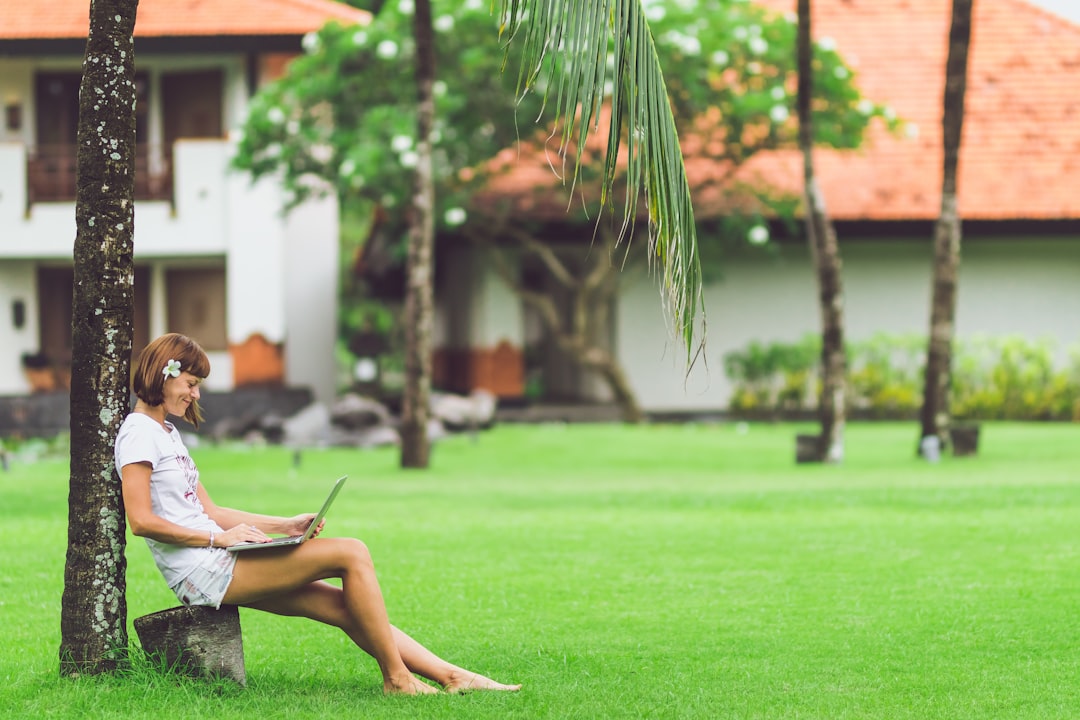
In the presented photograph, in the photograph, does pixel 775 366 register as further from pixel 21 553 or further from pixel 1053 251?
pixel 21 553

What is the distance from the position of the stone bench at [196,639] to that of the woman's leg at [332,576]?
143 mm

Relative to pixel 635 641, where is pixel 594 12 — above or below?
above

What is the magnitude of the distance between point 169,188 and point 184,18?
2.60 meters

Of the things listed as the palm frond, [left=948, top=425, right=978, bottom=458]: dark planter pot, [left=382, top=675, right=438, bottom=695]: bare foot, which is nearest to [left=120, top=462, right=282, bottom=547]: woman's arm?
[left=382, top=675, right=438, bottom=695]: bare foot

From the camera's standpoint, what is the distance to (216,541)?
5.86 metres

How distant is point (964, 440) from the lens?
680 inches

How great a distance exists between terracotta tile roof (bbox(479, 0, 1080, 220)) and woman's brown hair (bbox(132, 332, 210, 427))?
17147 millimetres

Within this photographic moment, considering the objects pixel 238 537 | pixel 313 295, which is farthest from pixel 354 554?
pixel 313 295

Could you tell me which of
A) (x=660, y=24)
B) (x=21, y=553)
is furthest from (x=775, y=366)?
(x=21, y=553)

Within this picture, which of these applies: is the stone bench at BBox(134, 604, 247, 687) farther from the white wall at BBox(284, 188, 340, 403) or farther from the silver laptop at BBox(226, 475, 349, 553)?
the white wall at BBox(284, 188, 340, 403)

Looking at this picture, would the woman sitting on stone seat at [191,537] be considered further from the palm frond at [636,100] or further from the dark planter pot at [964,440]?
the dark planter pot at [964,440]

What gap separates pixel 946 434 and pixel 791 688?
11456 millimetres

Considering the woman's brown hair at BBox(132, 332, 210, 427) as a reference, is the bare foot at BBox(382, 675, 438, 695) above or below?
below

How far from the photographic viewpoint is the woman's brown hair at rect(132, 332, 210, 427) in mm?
5875
